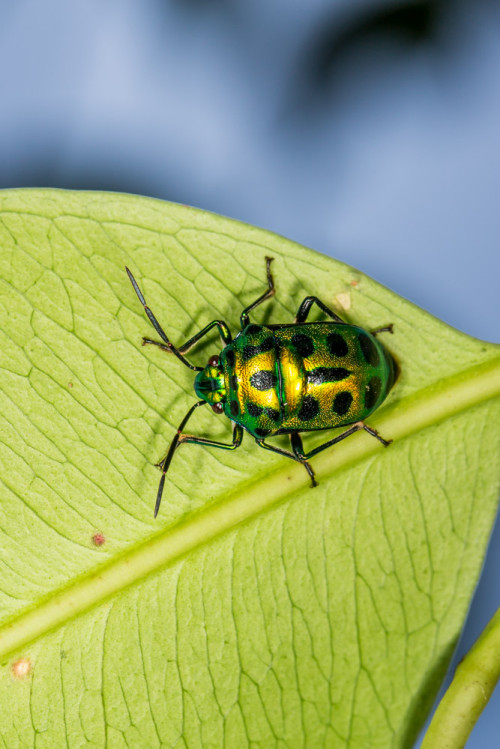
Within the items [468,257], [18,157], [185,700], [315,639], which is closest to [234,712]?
[185,700]

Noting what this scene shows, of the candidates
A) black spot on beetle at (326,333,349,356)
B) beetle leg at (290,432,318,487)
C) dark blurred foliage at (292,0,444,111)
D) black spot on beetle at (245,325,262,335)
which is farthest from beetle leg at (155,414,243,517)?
dark blurred foliage at (292,0,444,111)

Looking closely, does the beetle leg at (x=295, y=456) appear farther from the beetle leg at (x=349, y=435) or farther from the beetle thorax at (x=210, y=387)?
the beetle thorax at (x=210, y=387)

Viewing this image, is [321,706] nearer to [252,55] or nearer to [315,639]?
[315,639]

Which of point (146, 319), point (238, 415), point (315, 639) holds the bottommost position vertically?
point (315, 639)

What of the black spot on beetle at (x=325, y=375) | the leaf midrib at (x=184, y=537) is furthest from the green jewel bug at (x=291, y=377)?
the leaf midrib at (x=184, y=537)

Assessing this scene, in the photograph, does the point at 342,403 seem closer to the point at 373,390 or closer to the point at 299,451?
the point at 373,390

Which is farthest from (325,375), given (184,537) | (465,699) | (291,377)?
(465,699)
